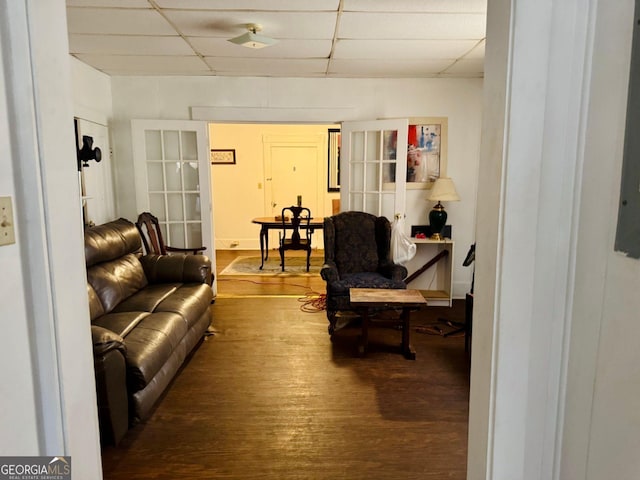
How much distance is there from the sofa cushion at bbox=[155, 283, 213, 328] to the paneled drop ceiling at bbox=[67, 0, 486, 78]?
2.08 m

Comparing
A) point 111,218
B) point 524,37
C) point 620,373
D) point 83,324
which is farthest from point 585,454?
point 111,218

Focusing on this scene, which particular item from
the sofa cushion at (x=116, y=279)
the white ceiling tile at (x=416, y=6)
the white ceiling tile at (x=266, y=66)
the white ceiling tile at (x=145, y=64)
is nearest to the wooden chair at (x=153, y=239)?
the sofa cushion at (x=116, y=279)

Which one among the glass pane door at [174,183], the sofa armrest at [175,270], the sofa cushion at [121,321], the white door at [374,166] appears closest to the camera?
the sofa cushion at [121,321]

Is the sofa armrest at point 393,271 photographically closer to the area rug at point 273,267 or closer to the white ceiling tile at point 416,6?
the area rug at point 273,267

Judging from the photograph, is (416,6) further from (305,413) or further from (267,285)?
(267,285)

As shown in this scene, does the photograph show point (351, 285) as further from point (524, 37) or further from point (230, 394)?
point (524, 37)

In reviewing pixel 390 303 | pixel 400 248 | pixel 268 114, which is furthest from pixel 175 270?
pixel 400 248

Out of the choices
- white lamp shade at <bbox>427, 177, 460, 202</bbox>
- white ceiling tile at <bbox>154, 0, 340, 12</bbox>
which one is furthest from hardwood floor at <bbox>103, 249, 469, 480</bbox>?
white ceiling tile at <bbox>154, 0, 340, 12</bbox>

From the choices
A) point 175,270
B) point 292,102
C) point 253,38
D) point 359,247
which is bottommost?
point 175,270

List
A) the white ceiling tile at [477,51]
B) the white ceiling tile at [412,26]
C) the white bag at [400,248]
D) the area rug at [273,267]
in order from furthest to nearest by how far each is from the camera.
A: the area rug at [273,267] < the white bag at [400,248] < the white ceiling tile at [477,51] < the white ceiling tile at [412,26]

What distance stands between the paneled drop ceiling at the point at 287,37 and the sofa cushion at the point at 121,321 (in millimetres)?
2071

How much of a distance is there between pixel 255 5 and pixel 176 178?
8.41 feet

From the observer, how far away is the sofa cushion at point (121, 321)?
2.51 metres

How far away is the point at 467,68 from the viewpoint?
4.10 metres
